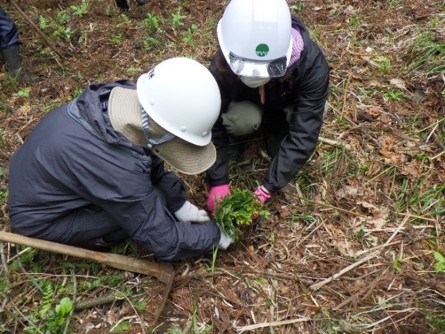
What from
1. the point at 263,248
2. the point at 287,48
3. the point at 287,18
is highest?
the point at 287,18

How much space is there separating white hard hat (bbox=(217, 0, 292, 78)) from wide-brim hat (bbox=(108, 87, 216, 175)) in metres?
0.53

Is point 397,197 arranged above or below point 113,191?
below

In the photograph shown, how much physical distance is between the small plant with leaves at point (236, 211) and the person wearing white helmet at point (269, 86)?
0.25 meters

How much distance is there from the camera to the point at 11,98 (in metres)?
3.92

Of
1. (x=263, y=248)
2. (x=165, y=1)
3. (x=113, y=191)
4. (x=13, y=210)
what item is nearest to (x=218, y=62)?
(x=113, y=191)

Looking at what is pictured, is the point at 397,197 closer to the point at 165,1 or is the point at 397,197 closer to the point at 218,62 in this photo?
the point at 218,62

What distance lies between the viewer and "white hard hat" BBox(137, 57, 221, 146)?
1.94 metres

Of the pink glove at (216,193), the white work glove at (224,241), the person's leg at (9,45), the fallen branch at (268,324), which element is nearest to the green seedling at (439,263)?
the fallen branch at (268,324)

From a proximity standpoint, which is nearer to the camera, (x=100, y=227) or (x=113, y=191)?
(x=113, y=191)

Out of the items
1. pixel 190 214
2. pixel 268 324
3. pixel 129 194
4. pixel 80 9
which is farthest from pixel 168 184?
pixel 80 9

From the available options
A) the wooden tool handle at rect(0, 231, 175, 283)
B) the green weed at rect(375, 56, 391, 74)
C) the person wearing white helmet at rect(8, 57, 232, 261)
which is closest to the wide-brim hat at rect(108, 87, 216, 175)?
the person wearing white helmet at rect(8, 57, 232, 261)

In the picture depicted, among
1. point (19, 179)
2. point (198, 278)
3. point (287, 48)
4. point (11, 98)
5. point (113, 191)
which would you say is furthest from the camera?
point (11, 98)

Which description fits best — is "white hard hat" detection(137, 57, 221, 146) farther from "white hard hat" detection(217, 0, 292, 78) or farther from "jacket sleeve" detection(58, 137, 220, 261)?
"white hard hat" detection(217, 0, 292, 78)

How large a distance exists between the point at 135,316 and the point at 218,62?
162cm
